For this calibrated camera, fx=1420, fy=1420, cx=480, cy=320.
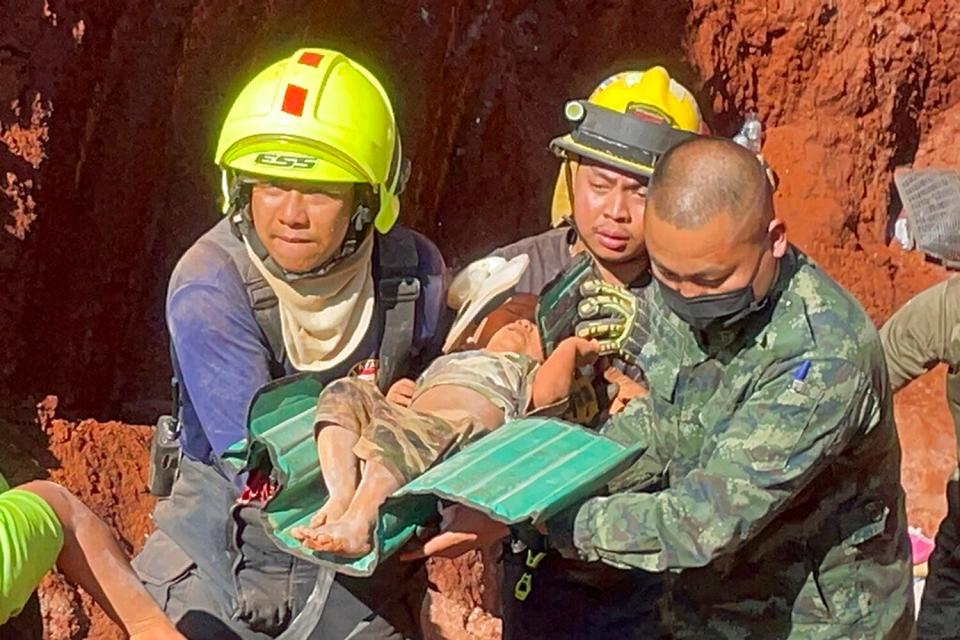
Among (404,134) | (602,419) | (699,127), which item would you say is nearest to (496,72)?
(404,134)

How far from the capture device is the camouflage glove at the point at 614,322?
346cm

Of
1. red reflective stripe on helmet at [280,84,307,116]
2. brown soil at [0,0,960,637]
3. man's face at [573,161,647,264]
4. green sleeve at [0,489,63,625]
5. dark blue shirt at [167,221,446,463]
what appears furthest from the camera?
brown soil at [0,0,960,637]

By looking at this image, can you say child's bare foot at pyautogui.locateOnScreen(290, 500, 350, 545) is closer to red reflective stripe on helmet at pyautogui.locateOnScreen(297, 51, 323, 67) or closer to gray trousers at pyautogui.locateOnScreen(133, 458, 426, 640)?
gray trousers at pyautogui.locateOnScreen(133, 458, 426, 640)

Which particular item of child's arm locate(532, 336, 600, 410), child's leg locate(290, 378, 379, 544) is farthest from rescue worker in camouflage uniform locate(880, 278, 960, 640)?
child's leg locate(290, 378, 379, 544)

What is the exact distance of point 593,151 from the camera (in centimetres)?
373

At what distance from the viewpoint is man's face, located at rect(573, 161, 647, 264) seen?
144 inches

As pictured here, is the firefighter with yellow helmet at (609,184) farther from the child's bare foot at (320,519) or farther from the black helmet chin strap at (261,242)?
the child's bare foot at (320,519)

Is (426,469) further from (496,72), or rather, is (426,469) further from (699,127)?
(496,72)

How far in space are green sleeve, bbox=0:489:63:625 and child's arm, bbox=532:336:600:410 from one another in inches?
45.0

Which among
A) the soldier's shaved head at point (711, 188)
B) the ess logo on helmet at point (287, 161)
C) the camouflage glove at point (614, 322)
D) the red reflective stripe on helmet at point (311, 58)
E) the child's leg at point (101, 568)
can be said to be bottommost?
the child's leg at point (101, 568)

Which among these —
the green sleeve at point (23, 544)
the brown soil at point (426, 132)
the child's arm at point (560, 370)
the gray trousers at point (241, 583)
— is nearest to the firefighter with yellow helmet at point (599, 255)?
the child's arm at point (560, 370)

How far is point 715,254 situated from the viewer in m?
2.83

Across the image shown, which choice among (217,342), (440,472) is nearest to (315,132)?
(217,342)

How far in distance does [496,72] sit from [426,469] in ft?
13.7
